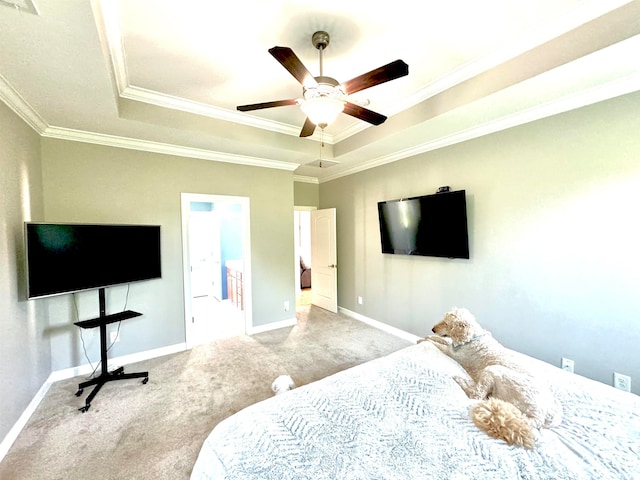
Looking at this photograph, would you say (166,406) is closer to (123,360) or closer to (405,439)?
(123,360)

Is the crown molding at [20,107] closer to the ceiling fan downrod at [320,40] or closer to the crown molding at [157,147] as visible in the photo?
the crown molding at [157,147]

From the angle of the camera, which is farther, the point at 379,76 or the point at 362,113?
the point at 362,113

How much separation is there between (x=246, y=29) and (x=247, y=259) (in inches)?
112

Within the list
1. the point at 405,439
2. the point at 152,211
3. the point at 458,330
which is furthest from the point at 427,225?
the point at 152,211

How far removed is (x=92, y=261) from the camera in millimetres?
2523

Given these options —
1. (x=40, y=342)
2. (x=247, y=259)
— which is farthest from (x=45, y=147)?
(x=247, y=259)

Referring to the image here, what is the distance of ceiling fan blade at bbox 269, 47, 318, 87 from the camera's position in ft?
4.71

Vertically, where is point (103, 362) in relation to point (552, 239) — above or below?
below

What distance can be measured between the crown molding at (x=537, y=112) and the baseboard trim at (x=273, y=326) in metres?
2.97

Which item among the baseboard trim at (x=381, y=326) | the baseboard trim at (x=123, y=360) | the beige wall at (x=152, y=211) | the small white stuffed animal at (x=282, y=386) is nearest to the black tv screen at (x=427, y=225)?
the baseboard trim at (x=381, y=326)

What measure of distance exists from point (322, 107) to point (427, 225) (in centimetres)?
206

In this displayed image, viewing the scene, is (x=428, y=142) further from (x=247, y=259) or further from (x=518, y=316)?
(x=247, y=259)

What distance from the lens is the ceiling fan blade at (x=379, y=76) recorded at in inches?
59.6

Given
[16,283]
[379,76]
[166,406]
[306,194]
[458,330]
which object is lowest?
[166,406]
